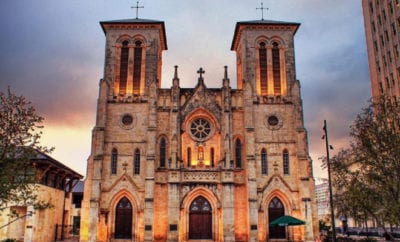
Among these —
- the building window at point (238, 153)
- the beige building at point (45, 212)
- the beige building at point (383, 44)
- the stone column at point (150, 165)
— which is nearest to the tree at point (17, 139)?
the beige building at point (45, 212)

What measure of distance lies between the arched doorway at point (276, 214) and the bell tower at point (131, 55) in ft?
57.0

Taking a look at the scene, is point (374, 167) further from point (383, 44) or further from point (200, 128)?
point (383, 44)

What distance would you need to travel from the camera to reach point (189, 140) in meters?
40.8

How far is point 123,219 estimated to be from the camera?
38125mm

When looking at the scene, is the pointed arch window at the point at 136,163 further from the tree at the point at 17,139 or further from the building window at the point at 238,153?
the tree at the point at 17,139

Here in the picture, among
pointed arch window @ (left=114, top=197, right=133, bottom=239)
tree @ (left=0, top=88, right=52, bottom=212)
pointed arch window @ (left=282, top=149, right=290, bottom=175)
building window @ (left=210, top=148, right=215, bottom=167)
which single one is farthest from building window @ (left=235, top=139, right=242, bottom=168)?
tree @ (left=0, top=88, right=52, bottom=212)

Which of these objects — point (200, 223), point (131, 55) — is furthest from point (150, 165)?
point (131, 55)

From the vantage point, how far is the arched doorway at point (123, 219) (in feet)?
124

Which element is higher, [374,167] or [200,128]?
[200,128]

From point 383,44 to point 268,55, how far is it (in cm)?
1617

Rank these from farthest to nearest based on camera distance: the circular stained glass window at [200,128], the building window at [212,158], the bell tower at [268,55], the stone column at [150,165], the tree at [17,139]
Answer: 1. the bell tower at [268,55]
2. the circular stained glass window at [200,128]
3. the building window at [212,158]
4. the stone column at [150,165]
5. the tree at [17,139]

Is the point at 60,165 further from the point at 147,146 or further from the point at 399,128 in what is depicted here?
the point at 399,128

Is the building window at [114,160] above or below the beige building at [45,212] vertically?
above

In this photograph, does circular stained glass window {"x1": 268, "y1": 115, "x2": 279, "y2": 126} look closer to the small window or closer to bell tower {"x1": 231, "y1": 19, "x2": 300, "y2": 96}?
bell tower {"x1": 231, "y1": 19, "x2": 300, "y2": 96}
